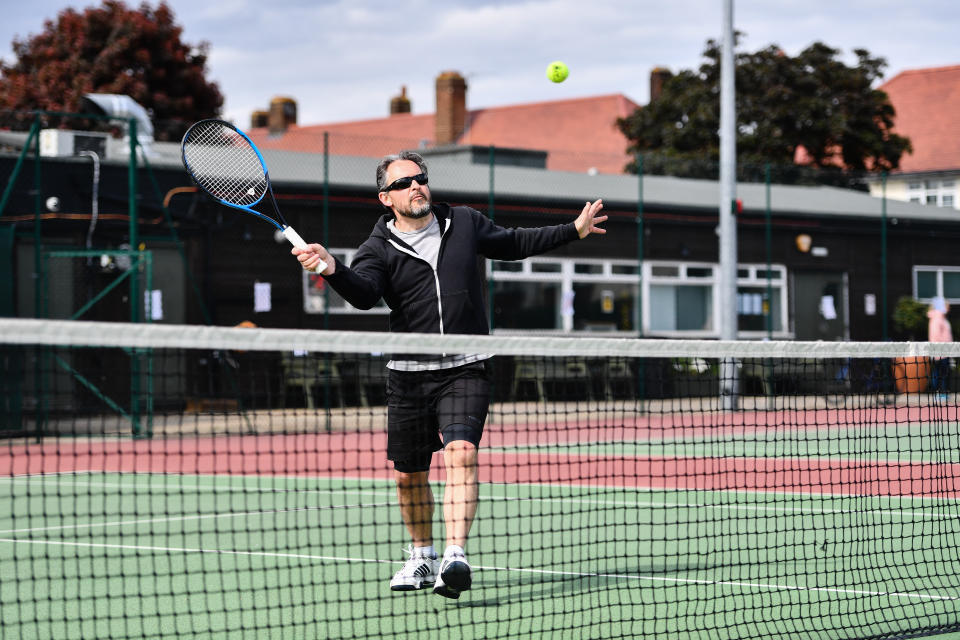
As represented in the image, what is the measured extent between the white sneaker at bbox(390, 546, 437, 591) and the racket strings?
1.65 metres

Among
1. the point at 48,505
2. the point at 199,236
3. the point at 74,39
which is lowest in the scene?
the point at 48,505

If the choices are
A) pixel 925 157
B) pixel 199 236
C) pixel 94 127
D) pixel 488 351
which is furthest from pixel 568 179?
pixel 925 157

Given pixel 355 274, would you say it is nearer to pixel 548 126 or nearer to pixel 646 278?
pixel 646 278

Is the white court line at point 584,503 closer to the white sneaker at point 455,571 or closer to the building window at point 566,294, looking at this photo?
the white sneaker at point 455,571

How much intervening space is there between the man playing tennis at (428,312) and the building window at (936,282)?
1744 centimetres

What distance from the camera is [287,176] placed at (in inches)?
640

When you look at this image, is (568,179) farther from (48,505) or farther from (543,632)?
(543,632)

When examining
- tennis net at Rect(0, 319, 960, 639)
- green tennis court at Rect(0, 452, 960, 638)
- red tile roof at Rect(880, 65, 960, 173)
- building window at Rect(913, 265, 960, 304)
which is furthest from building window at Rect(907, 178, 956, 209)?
green tennis court at Rect(0, 452, 960, 638)

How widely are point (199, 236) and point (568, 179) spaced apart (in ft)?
22.8

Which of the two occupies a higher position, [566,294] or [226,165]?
[226,165]

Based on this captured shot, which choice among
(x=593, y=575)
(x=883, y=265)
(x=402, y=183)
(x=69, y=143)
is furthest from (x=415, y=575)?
(x=883, y=265)

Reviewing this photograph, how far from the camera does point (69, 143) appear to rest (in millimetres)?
14562

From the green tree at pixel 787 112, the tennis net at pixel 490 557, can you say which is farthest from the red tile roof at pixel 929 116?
the tennis net at pixel 490 557

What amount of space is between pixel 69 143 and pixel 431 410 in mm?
10815
